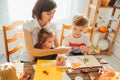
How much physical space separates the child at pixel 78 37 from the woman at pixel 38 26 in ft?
0.89

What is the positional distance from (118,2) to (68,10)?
727 millimetres

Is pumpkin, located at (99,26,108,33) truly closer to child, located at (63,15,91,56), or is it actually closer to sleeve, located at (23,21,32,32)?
child, located at (63,15,91,56)

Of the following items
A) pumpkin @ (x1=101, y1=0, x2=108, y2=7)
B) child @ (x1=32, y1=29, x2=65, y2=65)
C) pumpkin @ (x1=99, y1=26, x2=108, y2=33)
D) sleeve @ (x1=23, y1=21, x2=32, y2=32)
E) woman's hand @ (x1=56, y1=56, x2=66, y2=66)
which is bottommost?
pumpkin @ (x1=99, y1=26, x2=108, y2=33)

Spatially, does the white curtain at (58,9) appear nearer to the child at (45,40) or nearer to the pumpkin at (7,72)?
the child at (45,40)

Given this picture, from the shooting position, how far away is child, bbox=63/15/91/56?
55.8 inches

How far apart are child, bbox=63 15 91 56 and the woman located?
0.27 m

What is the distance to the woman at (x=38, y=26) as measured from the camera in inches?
44.4

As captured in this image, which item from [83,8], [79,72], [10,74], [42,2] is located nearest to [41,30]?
[42,2]

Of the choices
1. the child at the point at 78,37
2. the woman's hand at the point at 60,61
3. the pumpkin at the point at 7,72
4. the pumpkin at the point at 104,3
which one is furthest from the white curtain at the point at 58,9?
the pumpkin at the point at 7,72

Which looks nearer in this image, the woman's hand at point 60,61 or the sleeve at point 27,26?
the woman's hand at point 60,61

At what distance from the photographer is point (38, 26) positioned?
4.17ft

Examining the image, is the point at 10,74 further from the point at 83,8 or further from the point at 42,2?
the point at 83,8

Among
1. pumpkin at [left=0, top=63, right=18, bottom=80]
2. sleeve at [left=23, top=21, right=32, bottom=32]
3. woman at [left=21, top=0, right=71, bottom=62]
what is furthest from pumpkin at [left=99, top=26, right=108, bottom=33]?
pumpkin at [left=0, top=63, right=18, bottom=80]

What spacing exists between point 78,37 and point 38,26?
0.46 meters
